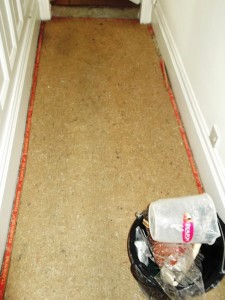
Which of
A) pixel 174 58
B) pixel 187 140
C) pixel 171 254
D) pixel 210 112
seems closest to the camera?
pixel 171 254

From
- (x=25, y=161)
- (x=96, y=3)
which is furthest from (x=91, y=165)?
(x=96, y=3)

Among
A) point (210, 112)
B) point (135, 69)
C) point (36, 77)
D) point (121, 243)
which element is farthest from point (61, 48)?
point (121, 243)

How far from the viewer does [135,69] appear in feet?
6.75

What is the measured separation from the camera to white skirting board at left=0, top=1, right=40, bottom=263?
125 centimetres

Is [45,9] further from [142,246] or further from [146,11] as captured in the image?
[142,246]

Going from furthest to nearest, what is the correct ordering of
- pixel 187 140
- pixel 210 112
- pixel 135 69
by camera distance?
1. pixel 135 69
2. pixel 187 140
3. pixel 210 112

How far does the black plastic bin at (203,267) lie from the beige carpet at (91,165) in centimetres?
18

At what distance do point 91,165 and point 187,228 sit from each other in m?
0.68

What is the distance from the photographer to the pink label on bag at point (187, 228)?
96 centimetres

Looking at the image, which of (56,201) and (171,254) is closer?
(171,254)

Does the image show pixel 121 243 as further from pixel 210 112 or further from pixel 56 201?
pixel 210 112

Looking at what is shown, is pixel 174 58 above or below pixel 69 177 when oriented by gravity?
above

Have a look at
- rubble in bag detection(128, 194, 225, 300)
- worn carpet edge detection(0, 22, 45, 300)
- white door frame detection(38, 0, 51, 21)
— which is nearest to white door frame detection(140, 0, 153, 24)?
white door frame detection(38, 0, 51, 21)

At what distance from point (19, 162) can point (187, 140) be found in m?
0.88
